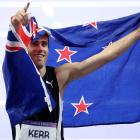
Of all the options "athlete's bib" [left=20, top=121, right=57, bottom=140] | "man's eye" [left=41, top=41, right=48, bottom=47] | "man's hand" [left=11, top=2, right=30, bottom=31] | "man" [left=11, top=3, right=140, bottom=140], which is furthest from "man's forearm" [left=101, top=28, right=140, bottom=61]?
"man's hand" [left=11, top=2, right=30, bottom=31]

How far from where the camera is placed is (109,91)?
5949 millimetres

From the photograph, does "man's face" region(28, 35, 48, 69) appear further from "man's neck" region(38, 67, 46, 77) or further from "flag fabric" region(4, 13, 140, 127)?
"flag fabric" region(4, 13, 140, 127)

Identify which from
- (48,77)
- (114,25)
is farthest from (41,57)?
(114,25)

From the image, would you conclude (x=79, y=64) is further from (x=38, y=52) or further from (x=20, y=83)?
(x=20, y=83)

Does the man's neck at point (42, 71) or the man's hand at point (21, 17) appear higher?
the man's hand at point (21, 17)

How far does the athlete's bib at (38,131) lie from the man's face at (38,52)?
0.40m

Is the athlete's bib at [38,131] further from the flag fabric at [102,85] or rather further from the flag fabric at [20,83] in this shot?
the flag fabric at [102,85]

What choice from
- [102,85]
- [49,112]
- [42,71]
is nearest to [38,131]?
[49,112]

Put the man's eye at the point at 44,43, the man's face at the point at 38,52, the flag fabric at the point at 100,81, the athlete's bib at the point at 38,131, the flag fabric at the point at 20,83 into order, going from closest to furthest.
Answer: the flag fabric at the point at 20,83 → the athlete's bib at the point at 38,131 → the man's face at the point at 38,52 → the man's eye at the point at 44,43 → the flag fabric at the point at 100,81

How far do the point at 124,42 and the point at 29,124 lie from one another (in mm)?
913

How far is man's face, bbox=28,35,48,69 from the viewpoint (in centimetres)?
483

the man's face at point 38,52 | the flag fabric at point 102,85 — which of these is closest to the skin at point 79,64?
the man's face at point 38,52

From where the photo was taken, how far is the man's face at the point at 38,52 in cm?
483

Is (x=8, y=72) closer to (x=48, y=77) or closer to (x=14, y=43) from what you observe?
(x=14, y=43)
